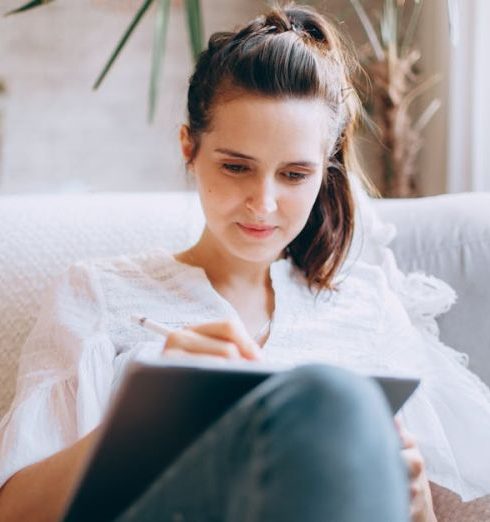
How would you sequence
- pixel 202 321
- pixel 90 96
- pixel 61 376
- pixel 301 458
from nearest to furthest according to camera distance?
pixel 301 458 → pixel 61 376 → pixel 202 321 → pixel 90 96

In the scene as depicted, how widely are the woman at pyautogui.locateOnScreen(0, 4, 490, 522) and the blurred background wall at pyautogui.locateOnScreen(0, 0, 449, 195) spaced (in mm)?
1462

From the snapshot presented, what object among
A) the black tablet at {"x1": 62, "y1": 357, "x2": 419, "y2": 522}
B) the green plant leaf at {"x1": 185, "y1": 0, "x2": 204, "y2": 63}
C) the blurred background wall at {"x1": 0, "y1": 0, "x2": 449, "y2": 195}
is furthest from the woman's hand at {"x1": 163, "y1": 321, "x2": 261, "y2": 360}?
the blurred background wall at {"x1": 0, "y1": 0, "x2": 449, "y2": 195}

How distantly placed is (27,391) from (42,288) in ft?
0.83

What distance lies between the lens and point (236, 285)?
123cm

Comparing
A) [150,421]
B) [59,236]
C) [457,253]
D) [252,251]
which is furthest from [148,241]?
[150,421]

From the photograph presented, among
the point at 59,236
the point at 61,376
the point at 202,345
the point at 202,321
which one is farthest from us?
the point at 59,236

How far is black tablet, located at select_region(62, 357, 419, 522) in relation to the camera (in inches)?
23.7

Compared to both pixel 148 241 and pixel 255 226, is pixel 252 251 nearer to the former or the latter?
pixel 255 226

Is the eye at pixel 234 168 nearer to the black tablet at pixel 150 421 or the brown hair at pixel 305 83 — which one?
the brown hair at pixel 305 83

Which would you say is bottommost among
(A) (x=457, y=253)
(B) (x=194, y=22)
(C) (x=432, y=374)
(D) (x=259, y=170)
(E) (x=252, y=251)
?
(C) (x=432, y=374)

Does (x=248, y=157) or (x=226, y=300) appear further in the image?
(x=226, y=300)

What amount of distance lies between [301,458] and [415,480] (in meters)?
0.46

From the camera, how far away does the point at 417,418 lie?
1193 mm

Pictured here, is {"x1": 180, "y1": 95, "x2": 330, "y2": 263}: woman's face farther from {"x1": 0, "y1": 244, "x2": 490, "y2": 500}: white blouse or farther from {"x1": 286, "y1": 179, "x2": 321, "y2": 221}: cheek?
{"x1": 0, "y1": 244, "x2": 490, "y2": 500}: white blouse
